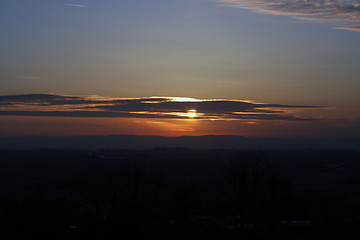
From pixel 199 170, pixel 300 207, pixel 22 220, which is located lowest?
pixel 199 170

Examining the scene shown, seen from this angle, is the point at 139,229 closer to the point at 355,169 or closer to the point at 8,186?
the point at 8,186

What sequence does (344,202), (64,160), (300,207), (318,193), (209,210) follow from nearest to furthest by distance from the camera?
(300,207)
(209,210)
(344,202)
(318,193)
(64,160)

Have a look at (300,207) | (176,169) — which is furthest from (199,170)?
(300,207)

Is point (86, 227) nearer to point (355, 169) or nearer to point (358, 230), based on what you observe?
point (358, 230)

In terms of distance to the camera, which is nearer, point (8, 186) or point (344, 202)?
point (344, 202)

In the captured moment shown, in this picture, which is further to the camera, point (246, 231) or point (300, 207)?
point (300, 207)

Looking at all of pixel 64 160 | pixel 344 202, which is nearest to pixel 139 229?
pixel 344 202

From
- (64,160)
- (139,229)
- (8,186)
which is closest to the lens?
(139,229)

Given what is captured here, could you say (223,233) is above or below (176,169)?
above

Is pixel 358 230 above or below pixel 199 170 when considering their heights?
above
